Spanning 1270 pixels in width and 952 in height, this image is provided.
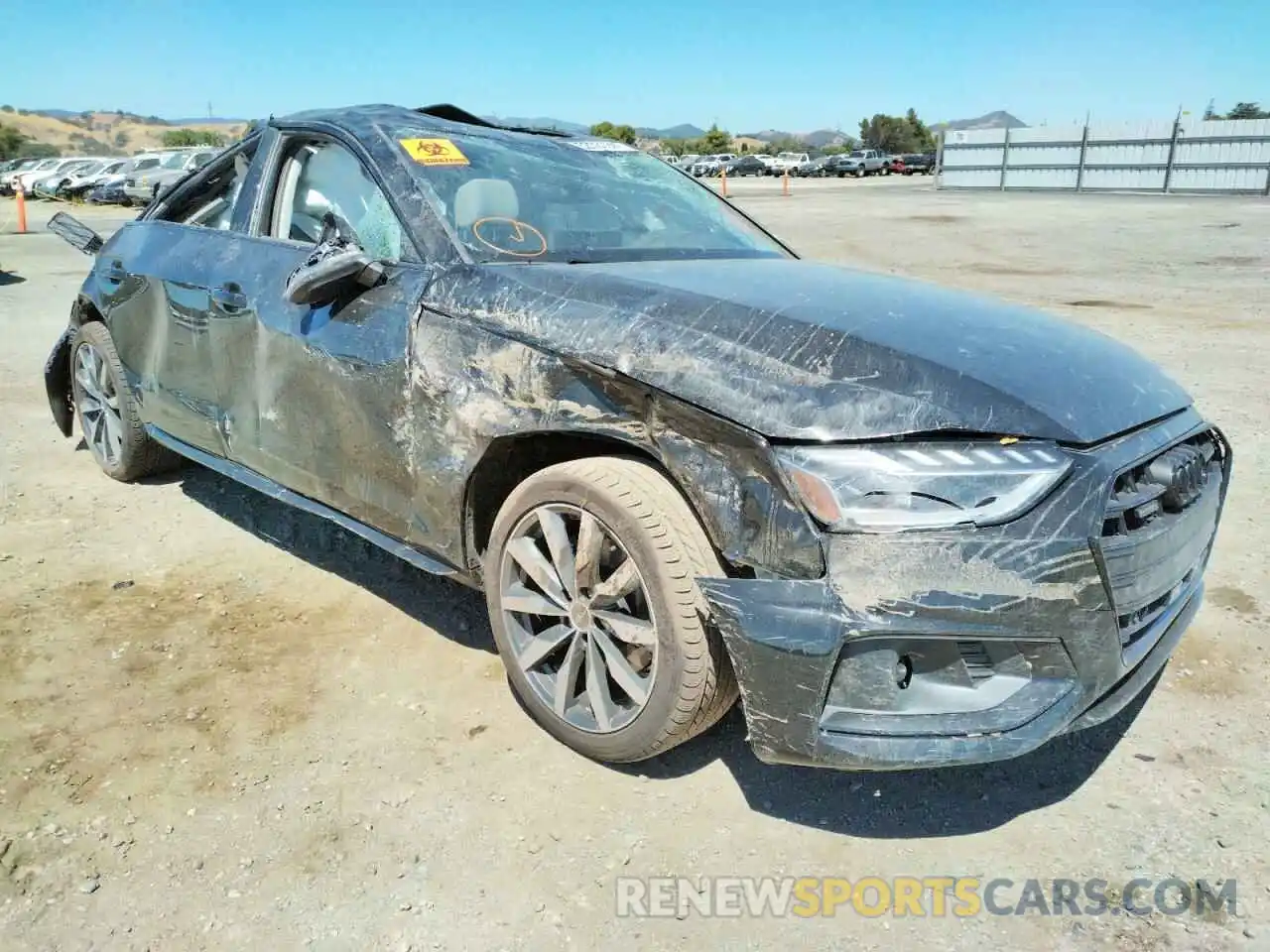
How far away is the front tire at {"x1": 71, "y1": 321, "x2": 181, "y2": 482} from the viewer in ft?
14.9

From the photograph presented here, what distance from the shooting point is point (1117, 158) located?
1212 inches

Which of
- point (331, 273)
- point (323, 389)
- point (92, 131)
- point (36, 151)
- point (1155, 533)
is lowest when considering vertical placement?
point (1155, 533)

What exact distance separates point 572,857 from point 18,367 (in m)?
7.27

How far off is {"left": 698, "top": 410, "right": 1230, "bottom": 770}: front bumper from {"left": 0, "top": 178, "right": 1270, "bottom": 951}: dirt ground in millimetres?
392

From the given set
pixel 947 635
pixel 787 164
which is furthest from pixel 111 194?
pixel 787 164

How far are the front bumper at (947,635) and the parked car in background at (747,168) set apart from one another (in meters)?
55.9

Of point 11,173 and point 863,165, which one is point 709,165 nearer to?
point 863,165

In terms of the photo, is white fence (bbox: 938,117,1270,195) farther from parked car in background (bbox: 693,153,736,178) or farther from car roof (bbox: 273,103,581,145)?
car roof (bbox: 273,103,581,145)

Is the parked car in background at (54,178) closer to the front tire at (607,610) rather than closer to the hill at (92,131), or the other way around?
the front tire at (607,610)

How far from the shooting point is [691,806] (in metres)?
2.56

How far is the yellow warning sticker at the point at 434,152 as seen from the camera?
10.5 ft

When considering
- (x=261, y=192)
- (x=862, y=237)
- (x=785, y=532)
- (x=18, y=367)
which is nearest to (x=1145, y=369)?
(x=785, y=532)

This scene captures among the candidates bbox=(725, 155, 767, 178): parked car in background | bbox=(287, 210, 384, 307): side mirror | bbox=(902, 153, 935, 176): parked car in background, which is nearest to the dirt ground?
bbox=(287, 210, 384, 307): side mirror

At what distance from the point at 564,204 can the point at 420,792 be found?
192 centimetres
